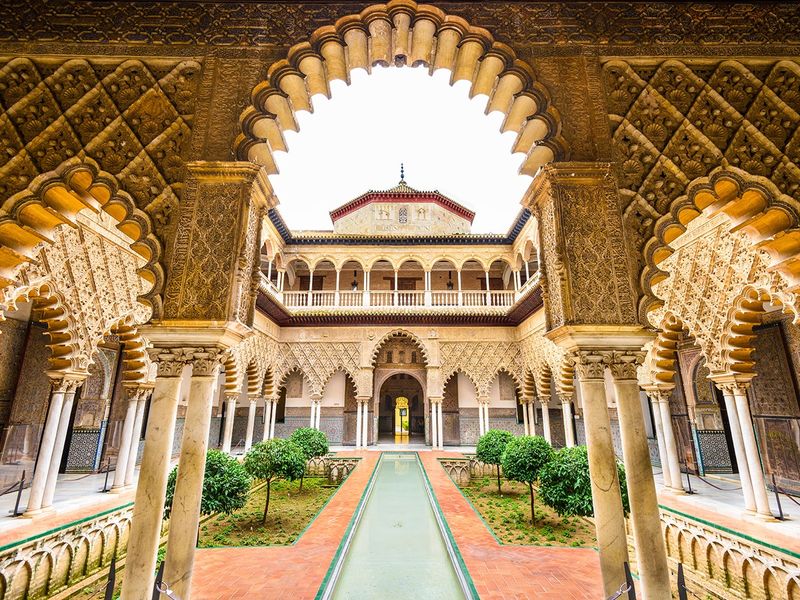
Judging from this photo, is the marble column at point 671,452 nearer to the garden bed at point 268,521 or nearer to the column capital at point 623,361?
the column capital at point 623,361

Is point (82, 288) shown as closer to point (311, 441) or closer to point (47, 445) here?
point (47, 445)

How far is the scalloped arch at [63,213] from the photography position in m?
3.01

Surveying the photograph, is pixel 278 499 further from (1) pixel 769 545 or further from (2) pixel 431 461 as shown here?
(1) pixel 769 545

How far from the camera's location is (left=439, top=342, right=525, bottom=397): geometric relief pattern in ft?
47.5

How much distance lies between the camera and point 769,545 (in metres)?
4.16

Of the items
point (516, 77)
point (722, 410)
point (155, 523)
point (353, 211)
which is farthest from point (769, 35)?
point (353, 211)

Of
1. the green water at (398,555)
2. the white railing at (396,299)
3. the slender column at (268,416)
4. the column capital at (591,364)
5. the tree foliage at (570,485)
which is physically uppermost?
the white railing at (396,299)

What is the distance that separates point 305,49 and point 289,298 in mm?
12326

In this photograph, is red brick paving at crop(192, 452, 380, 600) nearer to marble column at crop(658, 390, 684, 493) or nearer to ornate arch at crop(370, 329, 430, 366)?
marble column at crop(658, 390, 684, 493)

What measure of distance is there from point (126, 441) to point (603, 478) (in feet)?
27.9

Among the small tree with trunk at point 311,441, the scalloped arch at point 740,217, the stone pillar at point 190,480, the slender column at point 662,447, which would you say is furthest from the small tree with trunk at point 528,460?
the stone pillar at point 190,480

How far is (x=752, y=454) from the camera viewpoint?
5.75 meters

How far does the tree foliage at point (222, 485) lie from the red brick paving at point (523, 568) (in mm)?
3105

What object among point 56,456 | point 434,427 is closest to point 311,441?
point 56,456
